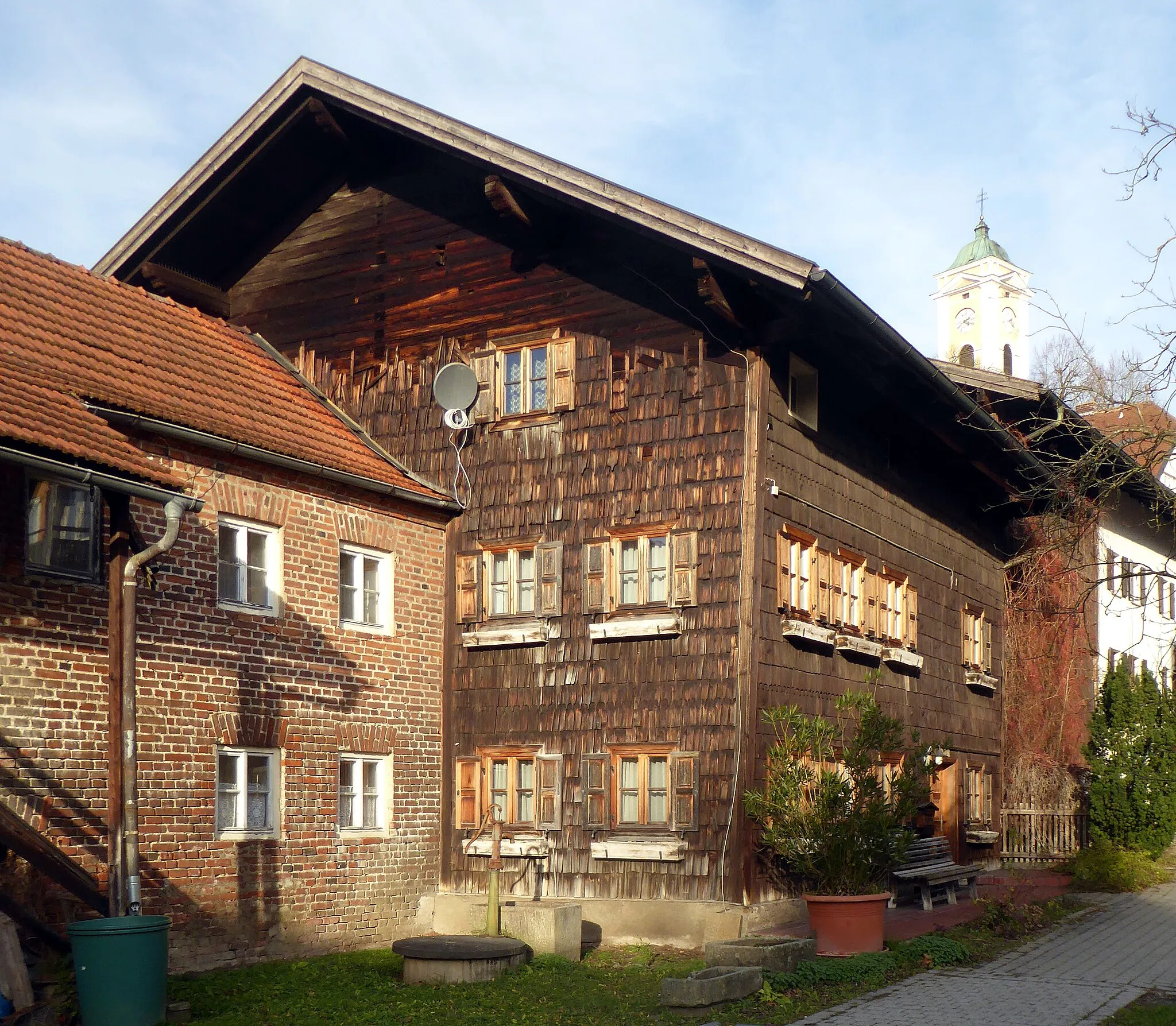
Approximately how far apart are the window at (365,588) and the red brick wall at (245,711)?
13cm

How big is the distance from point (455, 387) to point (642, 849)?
225 inches

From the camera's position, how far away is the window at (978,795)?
20219 millimetres

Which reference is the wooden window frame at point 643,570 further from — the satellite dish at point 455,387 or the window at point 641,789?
the satellite dish at point 455,387

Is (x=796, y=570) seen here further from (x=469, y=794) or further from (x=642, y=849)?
(x=469, y=794)

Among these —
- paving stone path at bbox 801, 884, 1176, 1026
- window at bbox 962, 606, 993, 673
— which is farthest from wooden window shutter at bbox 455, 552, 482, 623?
window at bbox 962, 606, 993, 673

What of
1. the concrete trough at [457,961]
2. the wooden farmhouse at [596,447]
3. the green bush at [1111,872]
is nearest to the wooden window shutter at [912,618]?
the wooden farmhouse at [596,447]

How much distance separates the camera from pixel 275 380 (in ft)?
54.2

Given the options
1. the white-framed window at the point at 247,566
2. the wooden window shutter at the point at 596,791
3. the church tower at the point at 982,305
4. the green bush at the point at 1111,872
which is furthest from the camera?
the church tower at the point at 982,305

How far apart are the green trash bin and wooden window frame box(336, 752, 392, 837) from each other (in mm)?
4411

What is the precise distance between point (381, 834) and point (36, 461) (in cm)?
649

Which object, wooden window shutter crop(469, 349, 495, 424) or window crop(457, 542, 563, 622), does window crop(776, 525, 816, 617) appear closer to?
window crop(457, 542, 563, 622)

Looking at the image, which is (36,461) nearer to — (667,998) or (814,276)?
(667,998)

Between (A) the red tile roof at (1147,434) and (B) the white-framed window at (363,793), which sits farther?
(B) the white-framed window at (363,793)

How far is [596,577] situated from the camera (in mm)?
14914
